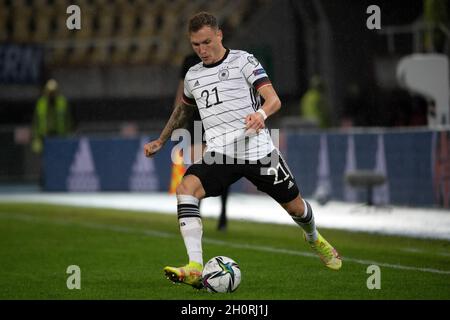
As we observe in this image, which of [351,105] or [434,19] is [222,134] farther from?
[351,105]

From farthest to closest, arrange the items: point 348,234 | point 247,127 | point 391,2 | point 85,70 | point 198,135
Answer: point 85,70 < point 391,2 < point 348,234 < point 198,135 < point 247,127

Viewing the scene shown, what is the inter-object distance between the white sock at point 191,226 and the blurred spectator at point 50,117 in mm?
16600

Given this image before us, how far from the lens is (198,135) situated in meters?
13.0

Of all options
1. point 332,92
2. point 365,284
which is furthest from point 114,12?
point 365,284

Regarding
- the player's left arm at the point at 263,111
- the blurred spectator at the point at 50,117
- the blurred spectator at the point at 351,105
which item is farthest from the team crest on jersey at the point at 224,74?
the blurred spectator at the point at 351,105

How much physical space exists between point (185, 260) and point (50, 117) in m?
14.7

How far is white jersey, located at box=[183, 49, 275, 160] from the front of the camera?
902 cm

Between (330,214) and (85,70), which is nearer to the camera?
(330,214)

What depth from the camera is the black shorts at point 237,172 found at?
911cm

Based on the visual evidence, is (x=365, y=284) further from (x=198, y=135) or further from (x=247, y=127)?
(x=198, y=135)

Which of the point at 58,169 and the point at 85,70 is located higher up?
the point at 85,70

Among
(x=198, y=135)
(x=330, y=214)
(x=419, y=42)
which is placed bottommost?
(x=330, y=214)

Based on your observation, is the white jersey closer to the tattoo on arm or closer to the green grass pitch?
the tattoo on arm

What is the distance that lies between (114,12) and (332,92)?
6948 millimetres
